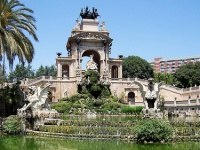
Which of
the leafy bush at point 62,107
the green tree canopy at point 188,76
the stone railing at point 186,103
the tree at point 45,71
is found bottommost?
the leafy bush at point 62,107

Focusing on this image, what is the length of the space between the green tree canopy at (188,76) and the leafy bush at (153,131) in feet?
169

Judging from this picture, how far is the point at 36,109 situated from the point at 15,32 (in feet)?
20.4

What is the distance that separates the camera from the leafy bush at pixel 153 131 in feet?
50.0

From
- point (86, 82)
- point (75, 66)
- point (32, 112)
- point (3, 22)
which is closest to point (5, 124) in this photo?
point (32, 112)

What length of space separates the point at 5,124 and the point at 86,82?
89.6 feet

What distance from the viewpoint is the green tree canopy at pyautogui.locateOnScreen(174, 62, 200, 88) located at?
64.4m

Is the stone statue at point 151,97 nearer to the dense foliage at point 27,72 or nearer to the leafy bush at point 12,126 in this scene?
the leafy bush at point 12,126

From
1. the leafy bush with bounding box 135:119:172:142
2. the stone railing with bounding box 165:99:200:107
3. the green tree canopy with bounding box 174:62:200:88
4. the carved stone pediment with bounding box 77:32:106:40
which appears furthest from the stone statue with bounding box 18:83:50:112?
the green tree canopy with bounding box 174:62:200:88

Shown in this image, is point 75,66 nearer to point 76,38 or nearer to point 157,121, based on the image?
point 76,38

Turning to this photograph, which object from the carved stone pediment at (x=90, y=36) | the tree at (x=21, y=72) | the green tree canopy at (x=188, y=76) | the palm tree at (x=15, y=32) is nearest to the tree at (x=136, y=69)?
the green tree canopy at (x=188, y=76)

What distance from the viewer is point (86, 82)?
46.7 metres

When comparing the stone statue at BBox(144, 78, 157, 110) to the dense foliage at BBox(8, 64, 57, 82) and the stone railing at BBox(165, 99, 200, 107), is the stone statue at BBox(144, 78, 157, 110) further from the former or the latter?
the dense foliage at BBox(8, 64, 57, 82)

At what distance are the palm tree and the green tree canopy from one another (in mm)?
46401

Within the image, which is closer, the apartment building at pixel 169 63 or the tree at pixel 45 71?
the tree at pixel 45 71
